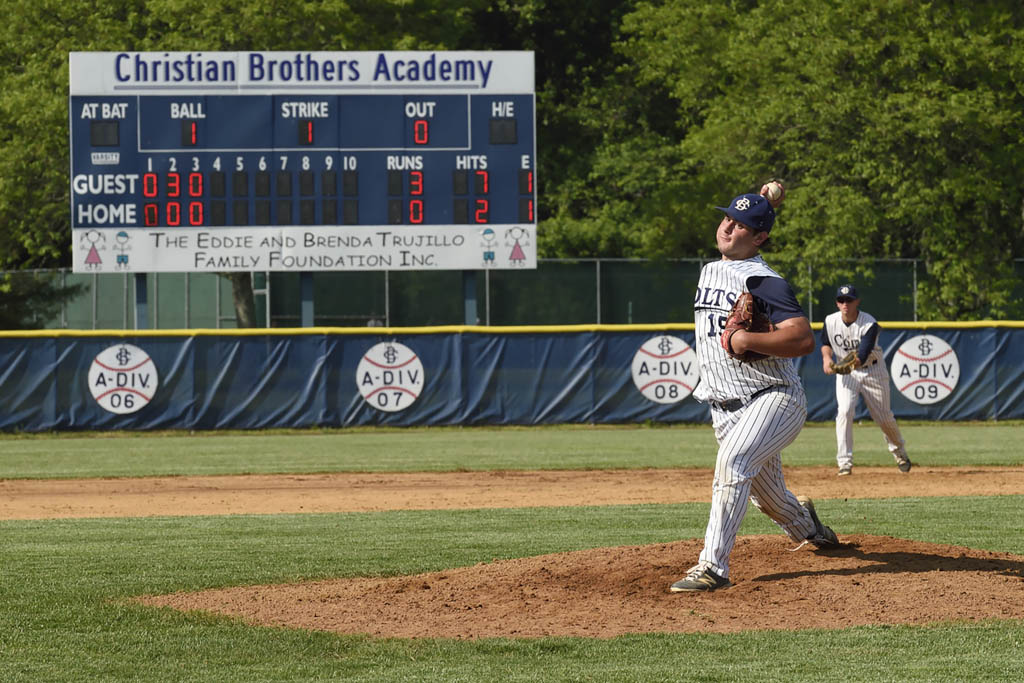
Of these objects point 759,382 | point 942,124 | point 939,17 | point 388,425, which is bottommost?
point 388,425

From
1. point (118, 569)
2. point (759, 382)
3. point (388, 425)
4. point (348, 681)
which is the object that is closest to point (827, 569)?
point (759, 382)

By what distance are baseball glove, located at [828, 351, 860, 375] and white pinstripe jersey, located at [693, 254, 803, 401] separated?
702 cm

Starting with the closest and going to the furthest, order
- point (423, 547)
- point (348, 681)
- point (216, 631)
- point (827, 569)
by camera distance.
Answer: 1. point (348, 681)
2. point (216, 631)
3. point (827, 569)
4. point (423, 547)

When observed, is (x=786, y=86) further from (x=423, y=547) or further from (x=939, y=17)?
(x=423, y=547)

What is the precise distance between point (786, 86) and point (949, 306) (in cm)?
588

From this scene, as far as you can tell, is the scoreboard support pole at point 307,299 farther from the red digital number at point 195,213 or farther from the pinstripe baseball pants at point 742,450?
the pinstripe baseball pants at point 742,450

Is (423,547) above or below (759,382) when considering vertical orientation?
below

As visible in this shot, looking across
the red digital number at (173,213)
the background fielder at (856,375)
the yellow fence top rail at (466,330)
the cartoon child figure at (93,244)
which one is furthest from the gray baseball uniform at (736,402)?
the cartoon child figure at (93,244)

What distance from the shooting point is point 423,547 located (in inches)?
332

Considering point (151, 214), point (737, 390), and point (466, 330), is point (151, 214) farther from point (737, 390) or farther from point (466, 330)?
point (737, 390)

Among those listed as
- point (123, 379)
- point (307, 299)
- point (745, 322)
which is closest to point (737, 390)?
point (745, 322)

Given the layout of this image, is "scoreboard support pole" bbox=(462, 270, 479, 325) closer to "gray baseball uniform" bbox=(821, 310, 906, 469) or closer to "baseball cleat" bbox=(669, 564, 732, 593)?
"gray baseball uniform" bbox=(821, 310, 906, 469)

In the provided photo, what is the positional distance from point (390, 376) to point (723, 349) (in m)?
14.8

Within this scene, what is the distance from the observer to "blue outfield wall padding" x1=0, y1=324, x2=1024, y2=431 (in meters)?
20.1
